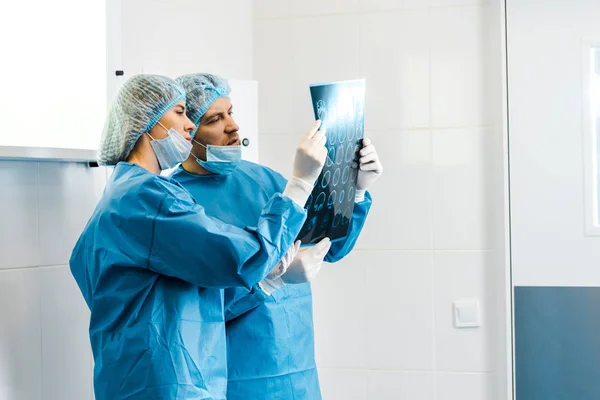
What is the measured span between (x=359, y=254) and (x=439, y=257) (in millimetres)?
265

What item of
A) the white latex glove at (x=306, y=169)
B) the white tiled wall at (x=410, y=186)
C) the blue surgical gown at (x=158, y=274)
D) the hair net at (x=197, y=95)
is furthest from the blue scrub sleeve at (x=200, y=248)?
the white tiled wall at (x=410, y=186)

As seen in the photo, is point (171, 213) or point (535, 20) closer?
point (171, 213)

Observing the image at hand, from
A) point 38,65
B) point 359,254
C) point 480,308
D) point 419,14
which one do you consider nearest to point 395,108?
point 419,14

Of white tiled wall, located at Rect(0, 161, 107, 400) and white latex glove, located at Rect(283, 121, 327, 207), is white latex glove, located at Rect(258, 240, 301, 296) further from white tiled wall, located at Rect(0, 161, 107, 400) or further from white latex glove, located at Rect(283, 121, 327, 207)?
white tiled wall, located at Rect(0, 161, 107, 400)

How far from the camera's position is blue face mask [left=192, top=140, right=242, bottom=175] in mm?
1769

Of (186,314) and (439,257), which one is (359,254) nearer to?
(439,257)

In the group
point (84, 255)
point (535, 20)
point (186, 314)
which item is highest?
point (535, 20)

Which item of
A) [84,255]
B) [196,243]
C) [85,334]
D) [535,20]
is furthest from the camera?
[535,20]

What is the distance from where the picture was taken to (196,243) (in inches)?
53.7

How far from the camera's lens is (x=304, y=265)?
5.57ft

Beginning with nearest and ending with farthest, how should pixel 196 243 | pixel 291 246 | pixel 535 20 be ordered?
1. pixel 196 243
2. pixel 291 246
3. pixel 535 20

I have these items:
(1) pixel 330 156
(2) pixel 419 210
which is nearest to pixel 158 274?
(1) pixel 330 156

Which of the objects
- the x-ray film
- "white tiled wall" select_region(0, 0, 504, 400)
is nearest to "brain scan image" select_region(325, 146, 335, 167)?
the x-ray film

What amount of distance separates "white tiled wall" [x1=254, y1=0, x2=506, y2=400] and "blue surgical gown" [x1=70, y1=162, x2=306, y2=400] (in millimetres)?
1168
